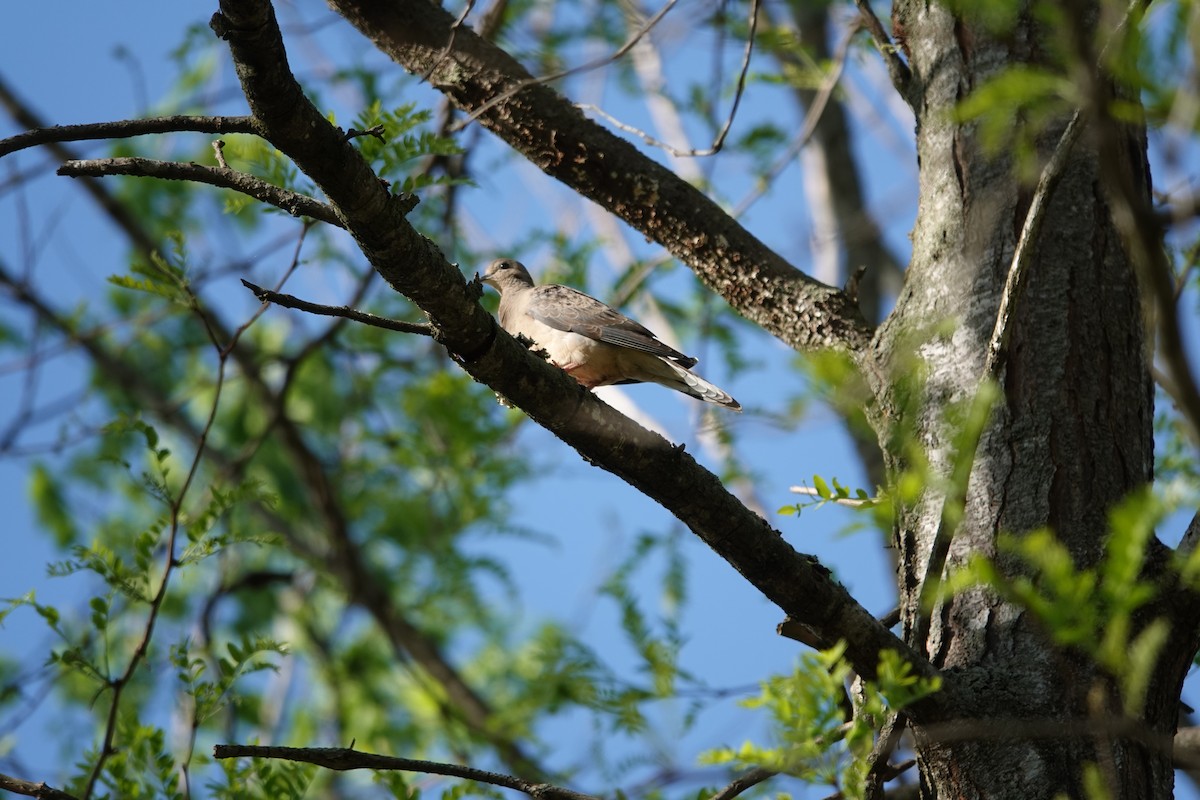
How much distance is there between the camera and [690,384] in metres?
5.46

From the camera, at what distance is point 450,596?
858 centimetres

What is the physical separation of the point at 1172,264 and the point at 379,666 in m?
8.00

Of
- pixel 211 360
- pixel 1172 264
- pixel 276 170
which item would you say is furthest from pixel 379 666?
pixel 1172 264

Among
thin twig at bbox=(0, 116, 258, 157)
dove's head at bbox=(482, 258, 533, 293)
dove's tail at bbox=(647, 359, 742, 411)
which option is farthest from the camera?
dove's head at bbox=(482, 258, 533, 293)

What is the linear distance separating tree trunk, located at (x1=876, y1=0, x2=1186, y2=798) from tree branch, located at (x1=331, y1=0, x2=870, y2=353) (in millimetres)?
483

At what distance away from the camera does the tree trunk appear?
271cm

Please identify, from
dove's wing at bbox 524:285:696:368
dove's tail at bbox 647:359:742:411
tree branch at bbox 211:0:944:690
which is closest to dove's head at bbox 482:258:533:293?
dove's wing at bbox 524:285:696:368

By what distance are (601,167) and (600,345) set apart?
208cm

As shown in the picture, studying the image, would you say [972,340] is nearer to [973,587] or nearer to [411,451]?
[973,587]

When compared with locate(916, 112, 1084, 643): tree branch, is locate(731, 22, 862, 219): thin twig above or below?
above

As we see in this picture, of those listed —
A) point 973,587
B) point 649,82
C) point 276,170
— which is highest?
point 649,82

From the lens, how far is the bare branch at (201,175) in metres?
2.38

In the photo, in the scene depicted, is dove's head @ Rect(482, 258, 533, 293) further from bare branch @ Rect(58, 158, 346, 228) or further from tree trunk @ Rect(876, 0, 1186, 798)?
bare branch @ Rect(58, 158, 346, 228)

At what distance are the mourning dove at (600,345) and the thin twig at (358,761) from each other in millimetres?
2744
